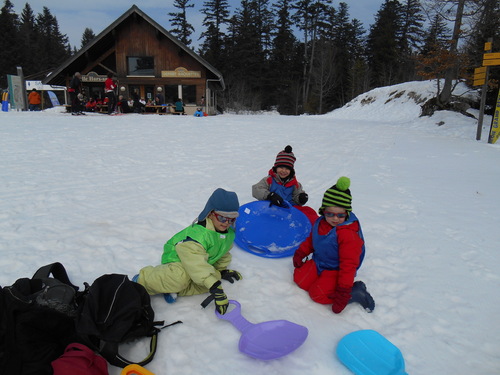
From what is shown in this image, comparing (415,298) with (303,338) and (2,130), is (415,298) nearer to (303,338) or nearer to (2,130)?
(303,338)

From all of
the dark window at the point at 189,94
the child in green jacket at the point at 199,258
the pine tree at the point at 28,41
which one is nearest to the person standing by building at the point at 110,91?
the dark window at the point at 189,94

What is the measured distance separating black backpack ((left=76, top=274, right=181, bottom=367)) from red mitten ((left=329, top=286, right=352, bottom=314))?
1155 millimetres

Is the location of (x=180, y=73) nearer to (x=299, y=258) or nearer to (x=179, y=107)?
(x=179, y=107)

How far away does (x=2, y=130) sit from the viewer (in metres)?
8.53

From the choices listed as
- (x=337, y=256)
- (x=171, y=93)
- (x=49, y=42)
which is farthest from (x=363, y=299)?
(x=49, y=42)

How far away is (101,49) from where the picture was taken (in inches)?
803

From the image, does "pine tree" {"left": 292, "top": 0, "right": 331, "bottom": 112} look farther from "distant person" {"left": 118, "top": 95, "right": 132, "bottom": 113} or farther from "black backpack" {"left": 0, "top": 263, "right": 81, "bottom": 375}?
"black backpack" {"left": 0, "top": 263, "right": 81, "bottom": 375}

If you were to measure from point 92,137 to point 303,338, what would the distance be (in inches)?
314

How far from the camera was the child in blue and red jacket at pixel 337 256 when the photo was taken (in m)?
2.22

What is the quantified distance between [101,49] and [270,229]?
21.4 meters

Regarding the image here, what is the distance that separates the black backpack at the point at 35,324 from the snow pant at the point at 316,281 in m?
1.54

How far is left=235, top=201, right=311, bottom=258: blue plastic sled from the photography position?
3.09 metres

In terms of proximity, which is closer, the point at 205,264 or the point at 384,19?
the point at 205,264

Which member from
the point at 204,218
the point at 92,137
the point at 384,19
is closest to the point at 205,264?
the point at 204,218
